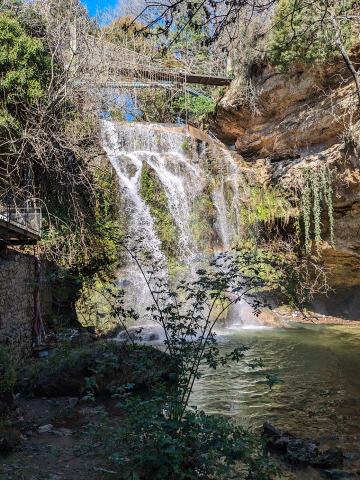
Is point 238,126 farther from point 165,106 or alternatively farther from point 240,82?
point 165,106

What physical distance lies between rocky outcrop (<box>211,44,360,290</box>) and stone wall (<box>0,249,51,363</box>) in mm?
8514

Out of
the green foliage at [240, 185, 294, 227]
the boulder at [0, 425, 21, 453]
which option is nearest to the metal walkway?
the green foliage at [240, 185, 294, 227]

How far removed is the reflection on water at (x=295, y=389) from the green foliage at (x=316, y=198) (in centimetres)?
362

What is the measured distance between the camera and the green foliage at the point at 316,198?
1089 cm

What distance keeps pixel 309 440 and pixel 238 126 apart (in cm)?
1306

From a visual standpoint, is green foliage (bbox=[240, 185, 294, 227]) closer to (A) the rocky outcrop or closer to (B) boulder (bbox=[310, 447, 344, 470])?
(A) the rocky outcrop

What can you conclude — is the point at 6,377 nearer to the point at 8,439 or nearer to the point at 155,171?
the point at 8,439

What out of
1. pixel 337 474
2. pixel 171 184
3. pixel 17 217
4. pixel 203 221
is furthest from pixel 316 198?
→ pixel 337 474

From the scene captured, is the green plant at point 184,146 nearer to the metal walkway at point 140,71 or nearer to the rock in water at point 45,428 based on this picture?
the metal walkway at point 140,71

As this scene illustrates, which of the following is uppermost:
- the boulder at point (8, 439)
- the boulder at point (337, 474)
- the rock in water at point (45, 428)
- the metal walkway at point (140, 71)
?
the metal walkway at point (140, 71)

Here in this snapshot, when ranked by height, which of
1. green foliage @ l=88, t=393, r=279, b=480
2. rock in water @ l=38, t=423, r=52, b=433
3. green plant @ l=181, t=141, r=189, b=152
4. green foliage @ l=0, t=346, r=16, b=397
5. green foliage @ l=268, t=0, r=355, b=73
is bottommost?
rock in water @ l=38, t=423, r=52, b=433

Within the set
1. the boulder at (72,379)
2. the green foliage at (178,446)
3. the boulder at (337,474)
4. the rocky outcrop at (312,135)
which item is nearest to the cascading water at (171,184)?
the rocky outcrop at (312,135)

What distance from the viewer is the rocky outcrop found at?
10.2 m

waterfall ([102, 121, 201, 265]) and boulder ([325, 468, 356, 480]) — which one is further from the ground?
waterfall ([102, 121, 201, 265])
